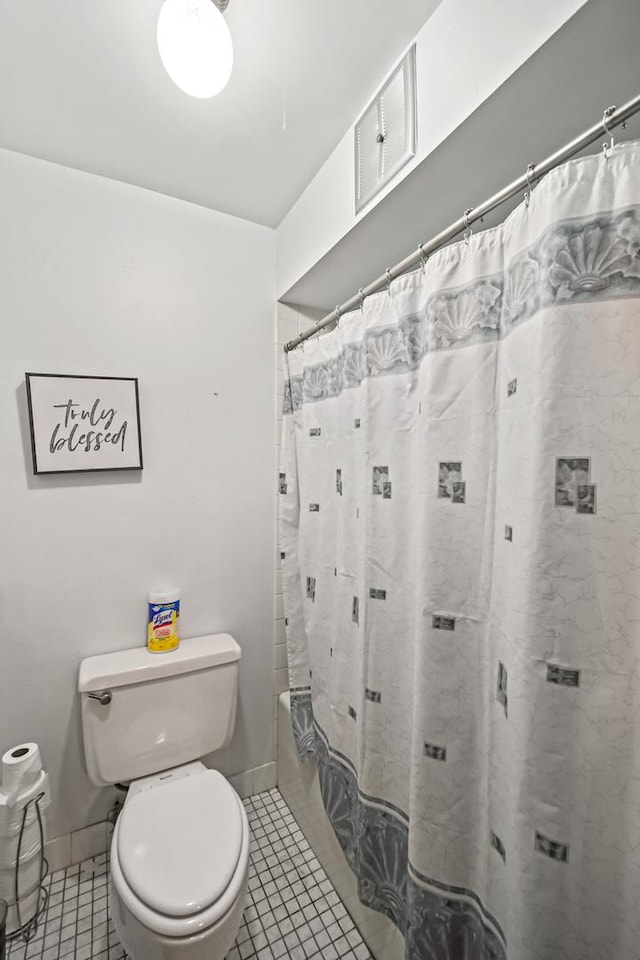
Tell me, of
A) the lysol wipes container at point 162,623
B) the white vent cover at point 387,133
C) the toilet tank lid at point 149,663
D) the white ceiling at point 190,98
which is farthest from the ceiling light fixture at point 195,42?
the toilet tank lid at point 149,663

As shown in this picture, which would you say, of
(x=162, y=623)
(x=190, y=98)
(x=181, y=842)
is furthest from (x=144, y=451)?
(x=181, y=842)

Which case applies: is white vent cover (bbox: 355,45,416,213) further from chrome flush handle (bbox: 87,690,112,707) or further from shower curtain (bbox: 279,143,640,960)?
chrome flush handle (bbox: 87,690,112,707)

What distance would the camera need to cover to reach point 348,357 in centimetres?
123

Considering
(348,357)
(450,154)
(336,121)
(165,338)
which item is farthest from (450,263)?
(165,338)

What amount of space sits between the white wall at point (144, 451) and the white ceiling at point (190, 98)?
14cm

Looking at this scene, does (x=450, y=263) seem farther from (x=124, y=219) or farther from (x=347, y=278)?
(x=124, y=219)

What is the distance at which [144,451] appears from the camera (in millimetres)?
1427

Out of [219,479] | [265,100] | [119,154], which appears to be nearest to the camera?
[265,100]

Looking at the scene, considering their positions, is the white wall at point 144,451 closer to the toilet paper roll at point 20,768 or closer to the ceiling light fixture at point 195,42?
the toilet paper roll at point 20,768

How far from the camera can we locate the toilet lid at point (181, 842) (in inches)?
35.5

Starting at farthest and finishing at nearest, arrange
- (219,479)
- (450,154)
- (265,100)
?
1. (219,479)
2. (265,100)
3. (450,154)

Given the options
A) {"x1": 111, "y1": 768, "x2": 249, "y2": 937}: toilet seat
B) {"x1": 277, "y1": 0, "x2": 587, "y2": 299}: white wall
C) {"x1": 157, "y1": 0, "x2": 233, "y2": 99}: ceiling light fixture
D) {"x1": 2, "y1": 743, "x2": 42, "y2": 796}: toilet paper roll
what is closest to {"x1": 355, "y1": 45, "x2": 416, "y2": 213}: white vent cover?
{"x1": 277, "y1": 0, "x2": 587, "y2": 299}: white wall

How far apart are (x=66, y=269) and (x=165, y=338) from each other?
35cm

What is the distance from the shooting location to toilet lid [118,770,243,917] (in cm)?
90
